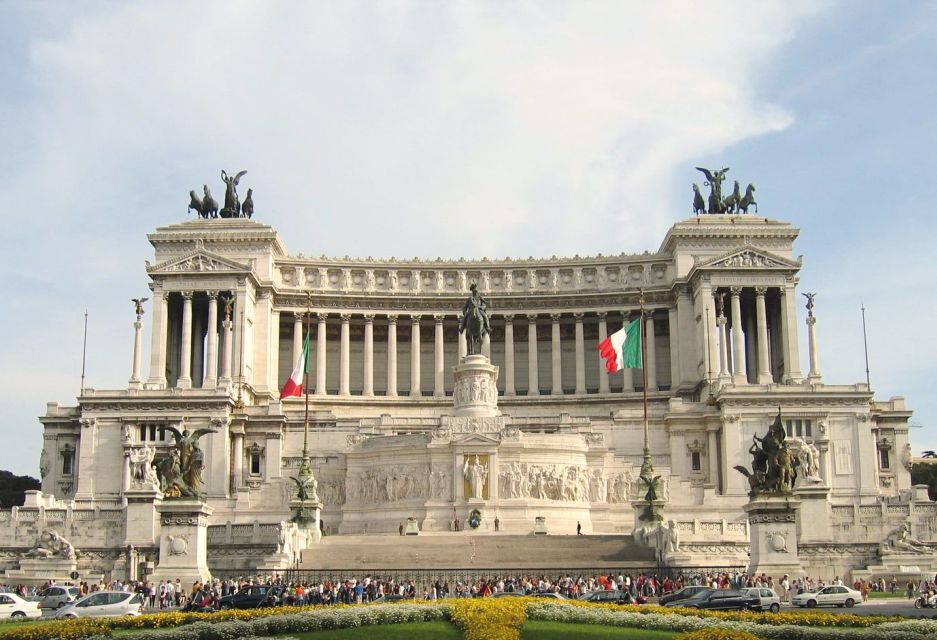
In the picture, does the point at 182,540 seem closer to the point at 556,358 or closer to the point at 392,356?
the point at 392,356

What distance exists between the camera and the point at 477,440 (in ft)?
251

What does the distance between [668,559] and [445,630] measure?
2791 centimetres

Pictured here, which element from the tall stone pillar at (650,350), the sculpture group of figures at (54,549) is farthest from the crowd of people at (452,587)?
the tall stone pillar at (650,350)

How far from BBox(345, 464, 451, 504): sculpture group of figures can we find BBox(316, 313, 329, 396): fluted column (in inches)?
1163

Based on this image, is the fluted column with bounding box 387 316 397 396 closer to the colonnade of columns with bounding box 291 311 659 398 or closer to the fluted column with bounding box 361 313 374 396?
the colonnade of columns with bounding box 291 311 659 398

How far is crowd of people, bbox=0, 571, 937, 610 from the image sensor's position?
148ft

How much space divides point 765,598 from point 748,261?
64.8 meters

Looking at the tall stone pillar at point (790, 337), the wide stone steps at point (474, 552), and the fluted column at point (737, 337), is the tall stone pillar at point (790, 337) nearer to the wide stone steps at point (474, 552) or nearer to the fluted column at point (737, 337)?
the fluted column at point (737, 337)

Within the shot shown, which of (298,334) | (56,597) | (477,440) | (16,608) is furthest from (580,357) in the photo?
(16,608)

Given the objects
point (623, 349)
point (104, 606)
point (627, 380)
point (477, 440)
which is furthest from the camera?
point (627, 380)

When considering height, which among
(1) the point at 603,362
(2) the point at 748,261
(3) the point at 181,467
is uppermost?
(2) the point at 748,261

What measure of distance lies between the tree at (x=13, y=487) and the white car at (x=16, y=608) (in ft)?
263

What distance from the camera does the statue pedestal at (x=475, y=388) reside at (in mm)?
82125

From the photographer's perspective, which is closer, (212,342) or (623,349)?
(623,349)
